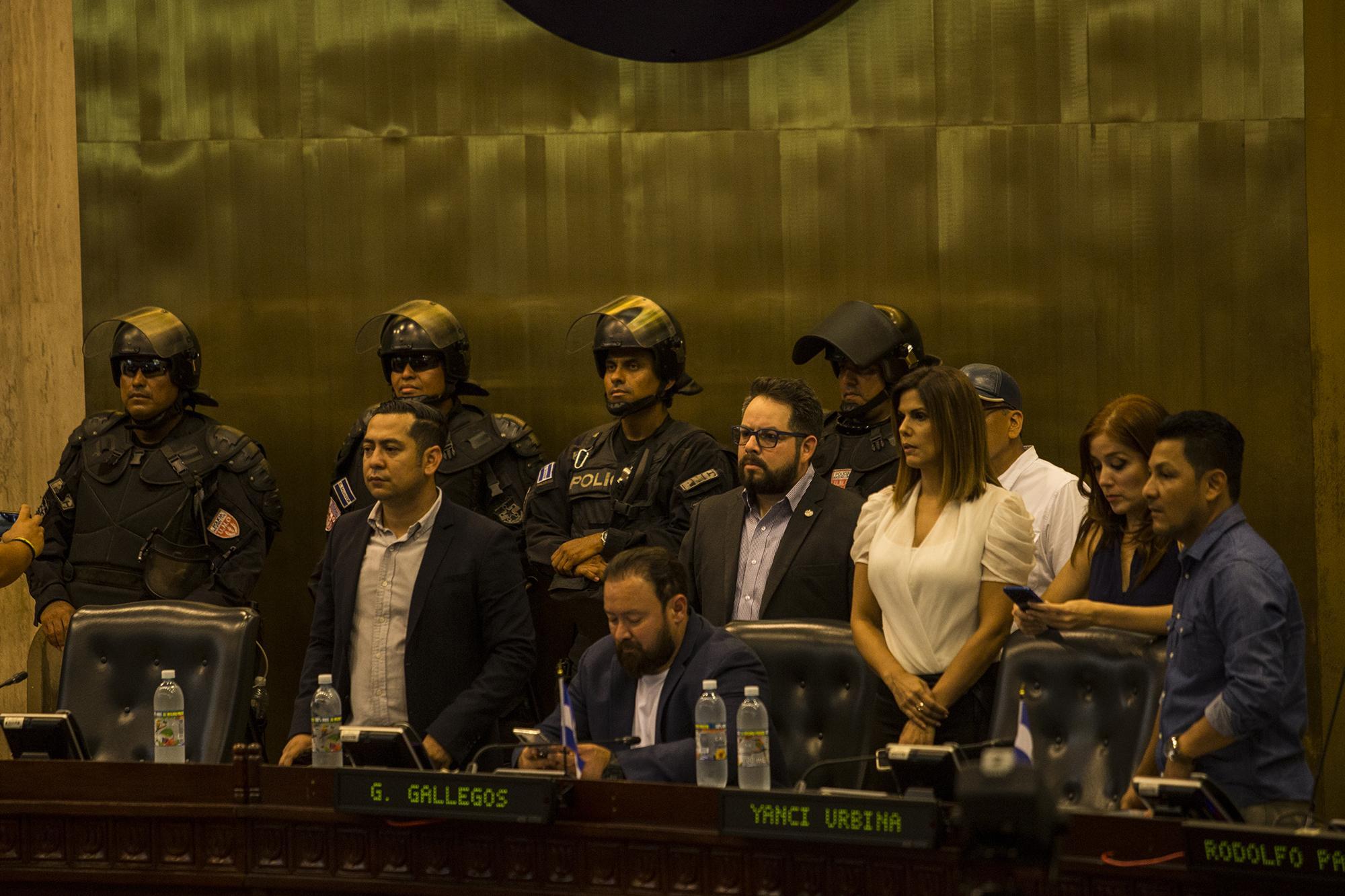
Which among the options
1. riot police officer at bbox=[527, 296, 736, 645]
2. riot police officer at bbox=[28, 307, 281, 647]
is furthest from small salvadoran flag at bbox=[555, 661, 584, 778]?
riot police officer at bbox=[28, 307, 281, 647]

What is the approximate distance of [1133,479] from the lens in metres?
3.37

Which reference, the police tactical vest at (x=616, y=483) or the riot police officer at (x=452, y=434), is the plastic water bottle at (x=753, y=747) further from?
the riot police officer at (x=452, y=434)

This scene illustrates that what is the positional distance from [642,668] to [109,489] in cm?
268

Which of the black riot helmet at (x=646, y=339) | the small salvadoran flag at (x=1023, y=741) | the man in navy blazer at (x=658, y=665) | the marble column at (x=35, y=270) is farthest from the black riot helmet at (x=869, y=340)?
the marble column at (x=35, y=270)

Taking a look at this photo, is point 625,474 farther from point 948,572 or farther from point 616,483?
point 948,572

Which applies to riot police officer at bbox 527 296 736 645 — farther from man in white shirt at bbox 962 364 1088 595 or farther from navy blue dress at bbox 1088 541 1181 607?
navy blue dress at bbox 1088 541 1181 607

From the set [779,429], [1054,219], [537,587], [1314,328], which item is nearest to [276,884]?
[779,429]

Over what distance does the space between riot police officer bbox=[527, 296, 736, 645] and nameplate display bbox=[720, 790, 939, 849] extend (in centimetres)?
196

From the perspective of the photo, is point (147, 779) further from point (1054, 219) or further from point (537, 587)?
point (1054, 219)

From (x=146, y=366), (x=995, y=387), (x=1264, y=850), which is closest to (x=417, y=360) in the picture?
(x=146, y=366)

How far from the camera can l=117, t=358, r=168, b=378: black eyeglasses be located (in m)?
5.24

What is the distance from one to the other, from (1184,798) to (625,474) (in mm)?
2601

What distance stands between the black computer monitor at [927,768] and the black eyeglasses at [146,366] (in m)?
3.39

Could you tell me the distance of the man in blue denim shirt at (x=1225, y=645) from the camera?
2803 millimetres
